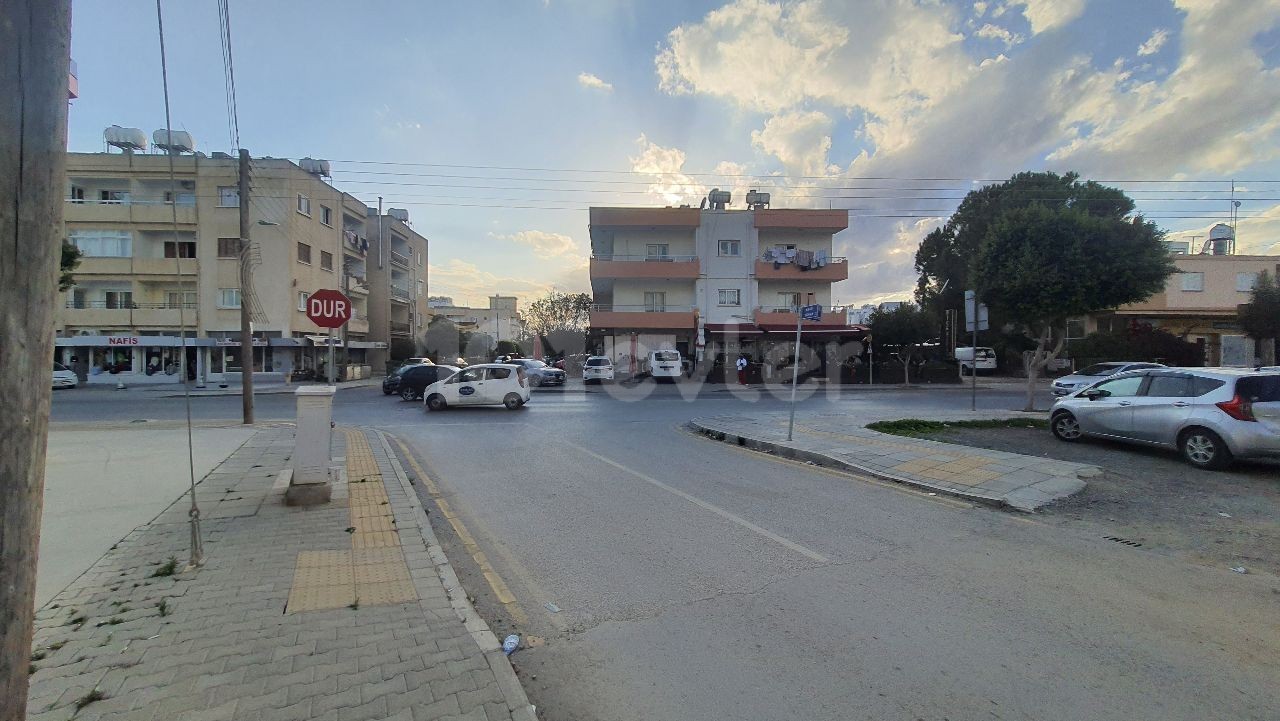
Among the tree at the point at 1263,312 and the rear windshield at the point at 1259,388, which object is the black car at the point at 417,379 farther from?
the tree at the point at 1263,312

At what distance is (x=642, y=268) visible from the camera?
36.0m

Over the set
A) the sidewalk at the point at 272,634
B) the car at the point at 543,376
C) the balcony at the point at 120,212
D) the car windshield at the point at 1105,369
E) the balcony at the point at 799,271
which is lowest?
the sidewalk at the point at 272,634

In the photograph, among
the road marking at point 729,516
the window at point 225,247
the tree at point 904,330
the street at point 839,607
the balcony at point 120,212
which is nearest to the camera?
the street at point 839,607

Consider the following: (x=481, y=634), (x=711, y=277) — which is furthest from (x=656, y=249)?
(x=481, y=634)

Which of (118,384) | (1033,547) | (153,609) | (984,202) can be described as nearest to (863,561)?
(1033,547)

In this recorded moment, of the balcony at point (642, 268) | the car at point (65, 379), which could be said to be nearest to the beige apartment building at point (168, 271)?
the car at point (65, 379)

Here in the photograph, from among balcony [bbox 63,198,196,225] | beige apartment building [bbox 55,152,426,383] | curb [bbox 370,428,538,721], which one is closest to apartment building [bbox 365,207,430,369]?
beige apartment building [bbox 55,152,426,383]

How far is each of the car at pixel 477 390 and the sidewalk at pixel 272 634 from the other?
12.7m

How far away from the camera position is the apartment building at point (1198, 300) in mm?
34344

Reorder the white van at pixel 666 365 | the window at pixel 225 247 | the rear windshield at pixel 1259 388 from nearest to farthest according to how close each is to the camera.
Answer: the rear windshield at pixel 1259 388 → the white van at pixel 666 365 → the window at pixel 225 247

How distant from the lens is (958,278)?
142ft

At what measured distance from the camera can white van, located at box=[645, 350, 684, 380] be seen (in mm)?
30453

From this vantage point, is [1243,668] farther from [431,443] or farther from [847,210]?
[847,210]

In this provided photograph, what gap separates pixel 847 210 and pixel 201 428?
34.5 metres
